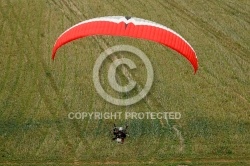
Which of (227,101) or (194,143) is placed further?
(227,101)

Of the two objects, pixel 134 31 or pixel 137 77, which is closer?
pixel 134 31

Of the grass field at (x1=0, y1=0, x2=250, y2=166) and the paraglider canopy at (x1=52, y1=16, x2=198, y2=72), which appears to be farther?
the grass field at (x1=0, y1=0, x2=250, y2=166)

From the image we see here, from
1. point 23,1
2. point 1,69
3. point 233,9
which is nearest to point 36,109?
point 1,69

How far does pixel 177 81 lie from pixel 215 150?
5.05 m

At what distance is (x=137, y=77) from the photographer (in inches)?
852

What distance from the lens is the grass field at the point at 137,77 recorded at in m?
17.1

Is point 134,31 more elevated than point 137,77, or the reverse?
point 137,77

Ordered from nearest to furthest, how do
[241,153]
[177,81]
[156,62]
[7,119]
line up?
1. [241,153]
2. [7,119]
3. [177,81]
4. [156,62]

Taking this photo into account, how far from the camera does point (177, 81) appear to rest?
70.2 ft

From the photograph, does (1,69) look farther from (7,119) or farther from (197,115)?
(197,115)

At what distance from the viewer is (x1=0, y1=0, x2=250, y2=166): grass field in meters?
17.1

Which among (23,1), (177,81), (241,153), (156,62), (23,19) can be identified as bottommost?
(241,153)

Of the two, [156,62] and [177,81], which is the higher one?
[156,62]

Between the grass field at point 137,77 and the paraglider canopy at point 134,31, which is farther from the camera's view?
the grass field at point 137,77
